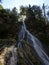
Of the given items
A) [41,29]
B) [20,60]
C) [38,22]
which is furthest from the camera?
[38,22]

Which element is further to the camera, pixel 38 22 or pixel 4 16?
pixel 38 22

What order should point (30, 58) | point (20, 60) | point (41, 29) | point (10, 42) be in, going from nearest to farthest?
point (20, 60), point (30, 58), point (10, 42), point (41, 29)

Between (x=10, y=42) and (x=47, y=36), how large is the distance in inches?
332

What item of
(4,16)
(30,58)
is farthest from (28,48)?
(4,16)

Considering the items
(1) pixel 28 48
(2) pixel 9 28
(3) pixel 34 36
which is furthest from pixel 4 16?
(1) pixel 28 48

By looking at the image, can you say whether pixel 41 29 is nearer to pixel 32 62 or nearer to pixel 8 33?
pixel 8 33

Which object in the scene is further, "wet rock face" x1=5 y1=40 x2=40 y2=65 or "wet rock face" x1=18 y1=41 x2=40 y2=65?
"wet rock face" x1=18 y1=41 x2=40 y2=65

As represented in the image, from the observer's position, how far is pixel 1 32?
33250mm

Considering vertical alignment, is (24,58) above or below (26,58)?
above

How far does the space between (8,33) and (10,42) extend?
6.41 metres

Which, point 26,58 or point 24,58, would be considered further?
point 26,58

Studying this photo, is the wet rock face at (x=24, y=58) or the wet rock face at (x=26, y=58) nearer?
the wet rock face at (x=24, y=58)

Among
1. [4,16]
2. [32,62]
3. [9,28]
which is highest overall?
[4,16]

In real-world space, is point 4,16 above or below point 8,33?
above
